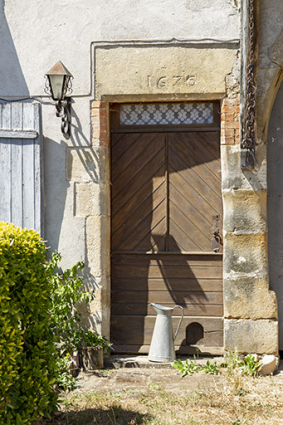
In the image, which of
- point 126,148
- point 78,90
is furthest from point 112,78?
point 126,148

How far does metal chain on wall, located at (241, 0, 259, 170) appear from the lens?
4.95 m

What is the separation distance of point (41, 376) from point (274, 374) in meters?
2.48

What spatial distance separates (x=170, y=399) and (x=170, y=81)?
287 centimetres

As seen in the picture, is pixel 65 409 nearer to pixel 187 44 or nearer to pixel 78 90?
pixel 78 90

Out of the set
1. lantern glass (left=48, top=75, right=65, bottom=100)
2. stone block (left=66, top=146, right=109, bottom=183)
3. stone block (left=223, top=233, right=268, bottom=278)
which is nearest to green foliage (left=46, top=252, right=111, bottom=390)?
stone block (left=66, top=146, right=109, bottom=183)

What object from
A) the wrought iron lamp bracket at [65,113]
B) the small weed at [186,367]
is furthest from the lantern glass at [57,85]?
the small weed at [186,367]

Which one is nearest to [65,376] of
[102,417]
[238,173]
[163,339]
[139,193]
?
[102,417]

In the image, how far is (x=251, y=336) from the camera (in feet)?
17.4

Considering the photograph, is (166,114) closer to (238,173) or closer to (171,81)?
(171,81)

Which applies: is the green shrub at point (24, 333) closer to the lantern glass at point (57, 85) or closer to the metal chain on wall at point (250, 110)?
the lantern glass at point (57, 85)

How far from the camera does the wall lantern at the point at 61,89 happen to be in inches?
202

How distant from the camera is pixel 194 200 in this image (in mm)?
5637

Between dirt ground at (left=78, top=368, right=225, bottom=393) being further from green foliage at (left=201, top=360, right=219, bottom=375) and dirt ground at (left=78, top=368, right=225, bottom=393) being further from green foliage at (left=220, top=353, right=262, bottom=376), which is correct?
green foliage at (left=220, top=353, right=262, bottom=376)

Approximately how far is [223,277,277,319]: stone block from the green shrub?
2.09 metres
